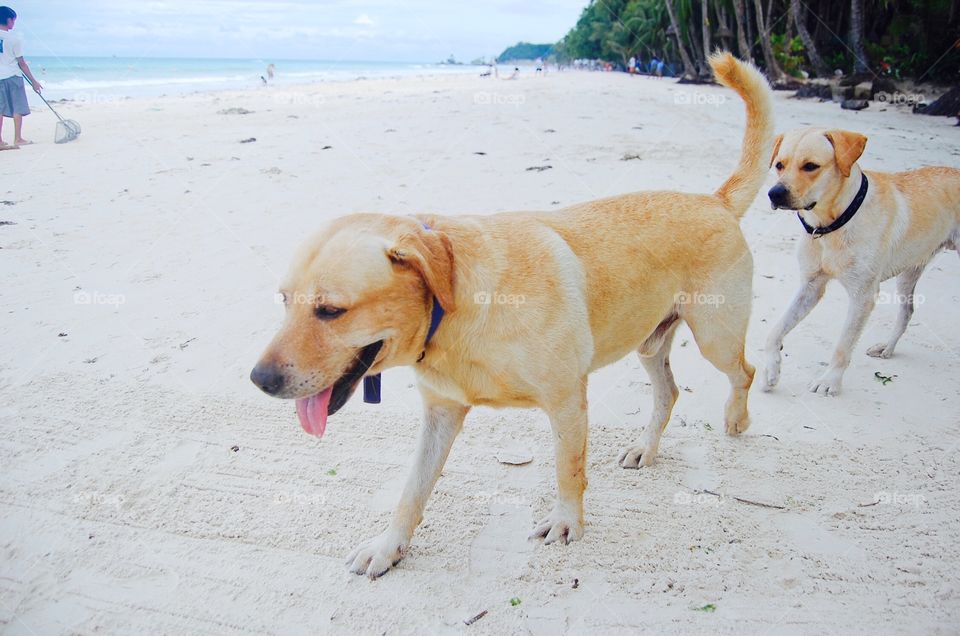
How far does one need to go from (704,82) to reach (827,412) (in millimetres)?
32387

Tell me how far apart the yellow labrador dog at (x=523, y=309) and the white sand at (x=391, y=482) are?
0.22 m

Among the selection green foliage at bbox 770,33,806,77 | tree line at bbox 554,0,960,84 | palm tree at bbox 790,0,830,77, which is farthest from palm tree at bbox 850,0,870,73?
green foliage at bbox 770,33,806,77

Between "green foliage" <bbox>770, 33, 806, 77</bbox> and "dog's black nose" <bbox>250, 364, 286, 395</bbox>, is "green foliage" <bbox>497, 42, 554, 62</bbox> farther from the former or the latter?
"dog's black nose" <bbox>250, 364, 286, 395</bbox>

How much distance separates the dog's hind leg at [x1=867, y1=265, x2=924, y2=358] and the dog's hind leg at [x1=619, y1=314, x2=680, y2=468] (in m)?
2.19

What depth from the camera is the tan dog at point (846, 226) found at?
432cm

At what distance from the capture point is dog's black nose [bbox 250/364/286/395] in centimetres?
224

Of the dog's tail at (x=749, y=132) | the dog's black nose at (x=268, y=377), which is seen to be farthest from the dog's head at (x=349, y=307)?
the dog's tail at (x=749, y=132)

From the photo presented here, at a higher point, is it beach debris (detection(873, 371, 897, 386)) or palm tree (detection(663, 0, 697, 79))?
palm tree (detection(663, 0, 697, 79))

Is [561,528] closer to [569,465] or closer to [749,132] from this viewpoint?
[569,465]

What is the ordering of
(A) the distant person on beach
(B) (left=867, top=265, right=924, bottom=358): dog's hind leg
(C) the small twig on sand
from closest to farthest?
(C) the small twig on sand < (B) (left=867, top=265, right=924, bottom=358): dog's hind leg < (A) the distant person on beach

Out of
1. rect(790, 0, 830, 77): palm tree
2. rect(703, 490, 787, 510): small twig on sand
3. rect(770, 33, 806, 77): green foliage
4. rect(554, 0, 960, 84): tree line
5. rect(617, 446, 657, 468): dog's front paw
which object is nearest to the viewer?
rect(703, 490, 787, 510): small twig on sand

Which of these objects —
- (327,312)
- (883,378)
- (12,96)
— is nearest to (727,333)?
(883,378)

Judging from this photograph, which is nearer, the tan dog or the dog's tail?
the dog's tail

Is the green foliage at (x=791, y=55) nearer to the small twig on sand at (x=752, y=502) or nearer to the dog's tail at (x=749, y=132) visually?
the dog's tail at (x=749, y=132)
